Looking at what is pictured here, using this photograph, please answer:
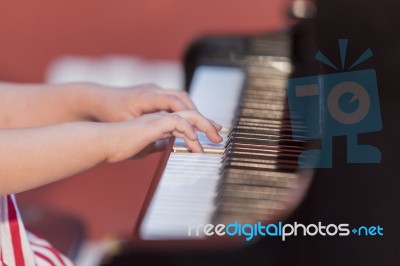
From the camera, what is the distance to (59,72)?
60.5 inches

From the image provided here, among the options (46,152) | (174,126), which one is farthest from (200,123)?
(46,152)

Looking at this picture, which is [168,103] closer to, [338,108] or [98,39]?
[338,108]

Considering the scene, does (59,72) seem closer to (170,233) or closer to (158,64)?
(158,64)

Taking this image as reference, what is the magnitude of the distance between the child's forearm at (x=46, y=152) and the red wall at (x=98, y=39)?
2.25 feet

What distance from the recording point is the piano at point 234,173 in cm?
77

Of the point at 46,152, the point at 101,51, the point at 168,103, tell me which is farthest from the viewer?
the point at 101,51

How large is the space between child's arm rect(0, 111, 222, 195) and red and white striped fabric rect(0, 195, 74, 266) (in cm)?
10

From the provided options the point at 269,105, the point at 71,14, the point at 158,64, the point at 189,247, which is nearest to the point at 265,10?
the point at 158,64

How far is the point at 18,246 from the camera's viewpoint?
0.87 meters

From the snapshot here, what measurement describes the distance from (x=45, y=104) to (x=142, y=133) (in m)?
0.22

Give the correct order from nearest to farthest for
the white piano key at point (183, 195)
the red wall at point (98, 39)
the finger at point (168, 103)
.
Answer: the white piano key at point (183, 195)
the finger at point (168, 103)
the red wall at point (98, 39)

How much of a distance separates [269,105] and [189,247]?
0.64 ft

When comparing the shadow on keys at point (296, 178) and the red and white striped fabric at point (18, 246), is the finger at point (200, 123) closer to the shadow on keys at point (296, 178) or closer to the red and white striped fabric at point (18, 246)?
the shadow on keys at point (296, 178)

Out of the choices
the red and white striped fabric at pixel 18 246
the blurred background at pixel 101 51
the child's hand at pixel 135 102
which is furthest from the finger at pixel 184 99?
the blurred background at pixel 101 51
